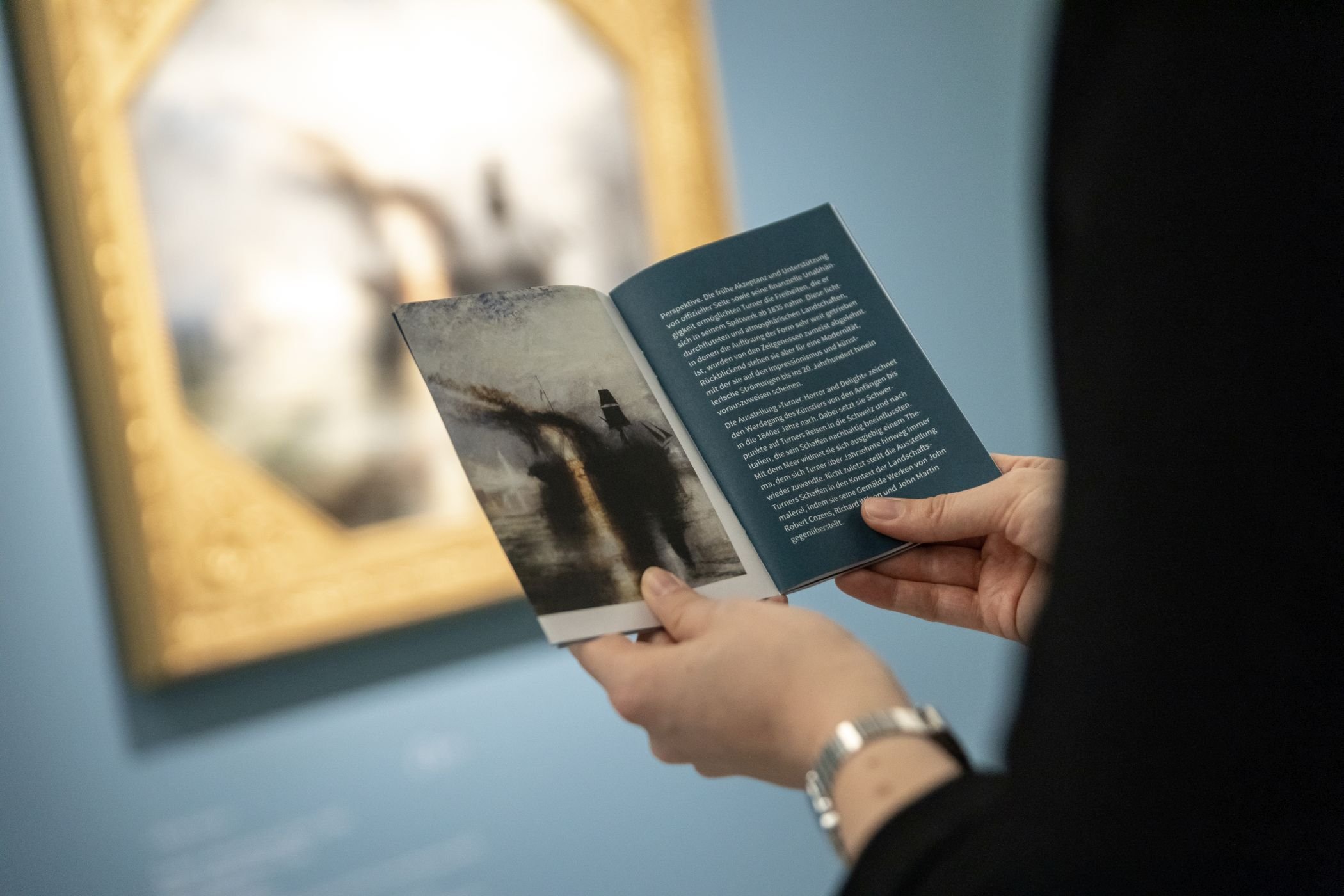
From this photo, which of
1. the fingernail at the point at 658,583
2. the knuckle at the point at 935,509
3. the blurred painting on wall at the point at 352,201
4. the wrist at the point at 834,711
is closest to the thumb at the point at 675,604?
the fingernail at the point at 658,583

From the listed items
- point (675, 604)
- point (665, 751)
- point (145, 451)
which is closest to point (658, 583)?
point (675, 604)

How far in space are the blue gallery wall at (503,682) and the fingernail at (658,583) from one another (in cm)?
43

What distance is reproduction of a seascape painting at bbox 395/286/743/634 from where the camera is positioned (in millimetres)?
799

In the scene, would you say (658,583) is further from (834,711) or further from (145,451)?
(145,451)

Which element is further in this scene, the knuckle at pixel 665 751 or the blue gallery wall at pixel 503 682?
the blue gallery wall at pixel 503 682

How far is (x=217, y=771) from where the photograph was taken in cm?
162

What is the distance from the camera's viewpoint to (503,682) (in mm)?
1854

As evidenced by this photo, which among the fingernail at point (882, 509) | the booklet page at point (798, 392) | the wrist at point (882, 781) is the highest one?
the booklet page at point (798, 392)

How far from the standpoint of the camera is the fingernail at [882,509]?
0.92m

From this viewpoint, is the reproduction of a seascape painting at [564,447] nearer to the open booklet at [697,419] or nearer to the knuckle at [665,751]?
the open booklet at [697,419]

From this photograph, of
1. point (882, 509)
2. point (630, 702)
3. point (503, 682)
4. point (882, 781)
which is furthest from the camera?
point (503, 682)

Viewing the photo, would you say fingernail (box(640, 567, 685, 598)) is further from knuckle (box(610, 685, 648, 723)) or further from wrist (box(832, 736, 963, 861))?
wrist (box(832, 736, 963, 861))

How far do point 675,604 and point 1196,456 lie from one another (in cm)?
43

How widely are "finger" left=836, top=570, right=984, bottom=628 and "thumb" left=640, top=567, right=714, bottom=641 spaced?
252mm
